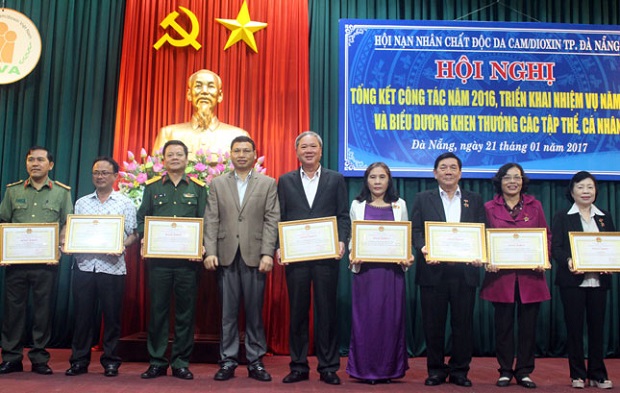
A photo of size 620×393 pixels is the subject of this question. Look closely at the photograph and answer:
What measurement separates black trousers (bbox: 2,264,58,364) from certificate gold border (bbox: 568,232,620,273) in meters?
3.45

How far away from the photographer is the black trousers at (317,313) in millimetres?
3691

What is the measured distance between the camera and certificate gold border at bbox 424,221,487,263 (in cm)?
358

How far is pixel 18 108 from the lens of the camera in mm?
5695

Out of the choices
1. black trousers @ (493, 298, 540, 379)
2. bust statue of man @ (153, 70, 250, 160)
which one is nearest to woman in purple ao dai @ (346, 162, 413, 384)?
black trousers @ (493, 298, 540, 379)

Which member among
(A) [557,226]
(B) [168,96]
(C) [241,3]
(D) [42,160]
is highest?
(C) [241,3]

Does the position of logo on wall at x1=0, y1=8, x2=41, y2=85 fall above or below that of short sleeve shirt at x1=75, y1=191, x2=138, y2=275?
above

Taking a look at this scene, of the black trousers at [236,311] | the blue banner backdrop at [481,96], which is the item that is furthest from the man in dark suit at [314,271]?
the blue banner backdrop at [481,96]

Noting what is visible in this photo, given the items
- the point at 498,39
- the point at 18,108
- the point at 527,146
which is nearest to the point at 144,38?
the point at 18,108

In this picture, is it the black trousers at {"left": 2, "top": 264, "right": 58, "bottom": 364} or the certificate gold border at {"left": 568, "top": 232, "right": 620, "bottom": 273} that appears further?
the black trousers at {"left": 2, "top": 264, "right": 58, "bottom": 364}

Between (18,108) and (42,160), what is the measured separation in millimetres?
2126

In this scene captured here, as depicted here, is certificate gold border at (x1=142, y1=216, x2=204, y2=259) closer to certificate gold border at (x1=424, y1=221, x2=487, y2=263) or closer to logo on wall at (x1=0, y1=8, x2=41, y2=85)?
certificate gold border at (x1=424, y1=221, x2=487, y2=263)

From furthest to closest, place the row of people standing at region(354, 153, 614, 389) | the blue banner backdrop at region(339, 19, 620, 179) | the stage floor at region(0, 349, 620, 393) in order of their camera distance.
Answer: the blue banner backdrop at region(339, 19, 620, 179) → the row of people standing at region(354, 153, 614, 389) → the stage floor at region(0, 349, 620, 393)

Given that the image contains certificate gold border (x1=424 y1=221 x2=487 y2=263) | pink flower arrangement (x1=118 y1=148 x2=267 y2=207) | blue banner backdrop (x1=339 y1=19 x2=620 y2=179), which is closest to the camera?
certificate gold border (x1=424 y1=221 x2=487 y2=263)

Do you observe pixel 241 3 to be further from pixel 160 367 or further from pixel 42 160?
pixel 160 367
